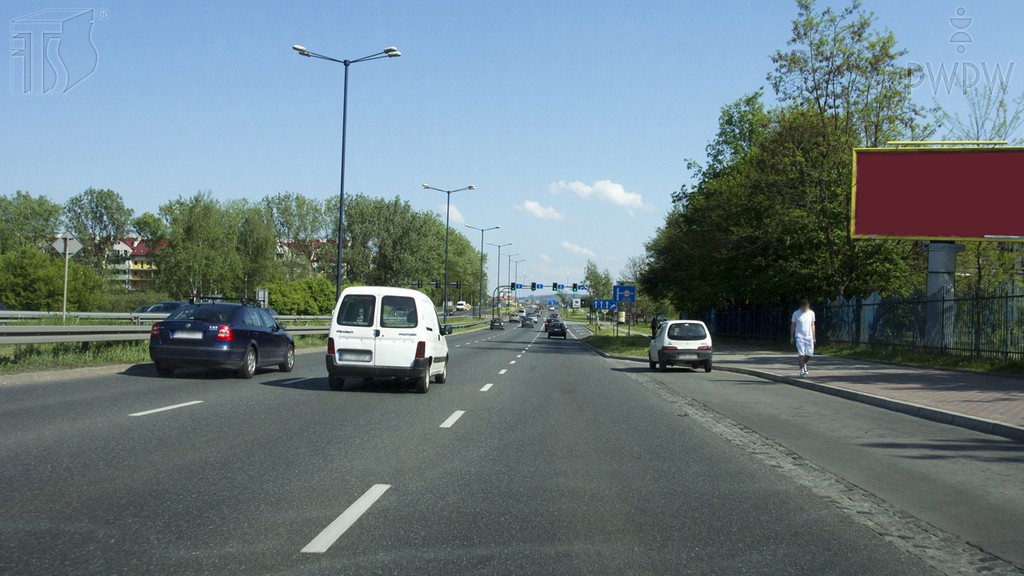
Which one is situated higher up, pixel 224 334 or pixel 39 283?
pixel 39 283

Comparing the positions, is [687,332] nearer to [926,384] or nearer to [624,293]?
[926,384]

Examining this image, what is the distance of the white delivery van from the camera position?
14.0m

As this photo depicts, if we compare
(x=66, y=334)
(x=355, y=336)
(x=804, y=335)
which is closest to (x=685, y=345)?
(x=804, y=335)

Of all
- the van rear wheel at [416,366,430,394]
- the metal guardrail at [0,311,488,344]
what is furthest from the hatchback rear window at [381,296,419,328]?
the metal guardrail at [0,311,488,344]

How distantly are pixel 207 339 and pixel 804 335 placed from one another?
1323cm

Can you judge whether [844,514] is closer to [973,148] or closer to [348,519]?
[348,519]

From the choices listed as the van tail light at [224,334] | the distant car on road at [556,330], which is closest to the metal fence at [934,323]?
the van tail light at [224,334]

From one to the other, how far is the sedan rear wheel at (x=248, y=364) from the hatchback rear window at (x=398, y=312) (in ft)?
12.8

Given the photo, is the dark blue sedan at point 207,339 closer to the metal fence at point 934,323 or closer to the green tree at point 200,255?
the metal fence at point 934,323

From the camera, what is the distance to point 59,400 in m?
11.7

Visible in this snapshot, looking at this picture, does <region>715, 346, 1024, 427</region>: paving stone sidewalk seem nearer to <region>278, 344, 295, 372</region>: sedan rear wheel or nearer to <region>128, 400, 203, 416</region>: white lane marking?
<region>128, 400, 203, 416</region>: white lane marking

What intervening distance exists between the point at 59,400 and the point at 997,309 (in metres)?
21.1

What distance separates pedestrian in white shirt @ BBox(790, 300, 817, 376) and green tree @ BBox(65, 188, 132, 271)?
93.5 m

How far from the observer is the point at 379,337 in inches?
554
